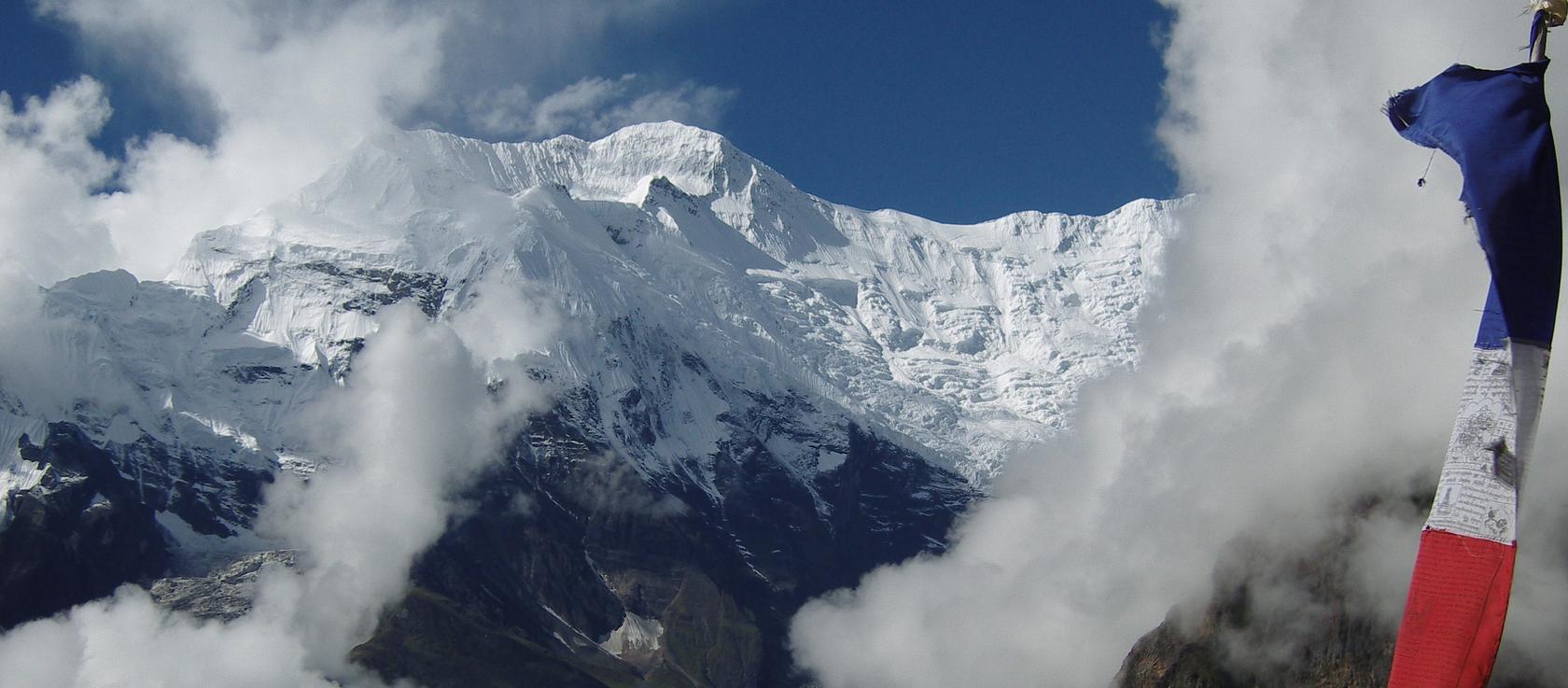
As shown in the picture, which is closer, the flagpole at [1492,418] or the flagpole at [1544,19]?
the flagpole at [1492,418]

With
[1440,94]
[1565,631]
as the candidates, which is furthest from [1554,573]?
[1440,94]

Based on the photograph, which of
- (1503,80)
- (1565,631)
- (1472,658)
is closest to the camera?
(1472,658)

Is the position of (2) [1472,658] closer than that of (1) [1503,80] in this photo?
Yes

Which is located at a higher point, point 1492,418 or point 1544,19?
point 1544,19

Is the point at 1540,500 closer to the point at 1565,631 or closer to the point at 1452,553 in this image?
the point at 1565,631

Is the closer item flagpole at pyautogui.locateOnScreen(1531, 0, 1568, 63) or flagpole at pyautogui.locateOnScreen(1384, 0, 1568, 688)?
flagpole at pyautogui.locateOnScreen(1384, 0, 1568, 688)

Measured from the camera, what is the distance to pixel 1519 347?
31.2 metres

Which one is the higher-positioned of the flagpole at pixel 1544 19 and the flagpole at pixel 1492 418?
the flagpole at pixel 1544 19

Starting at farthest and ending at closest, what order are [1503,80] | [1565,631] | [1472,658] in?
[1565,631], [1503,80], [1472,658]

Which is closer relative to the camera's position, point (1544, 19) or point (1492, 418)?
point (1492, 418)

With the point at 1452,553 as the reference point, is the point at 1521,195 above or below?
above

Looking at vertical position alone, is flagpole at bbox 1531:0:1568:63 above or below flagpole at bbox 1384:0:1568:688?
above

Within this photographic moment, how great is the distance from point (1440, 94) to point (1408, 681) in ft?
38.1

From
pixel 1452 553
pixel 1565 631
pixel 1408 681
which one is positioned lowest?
pixel 1408 681
